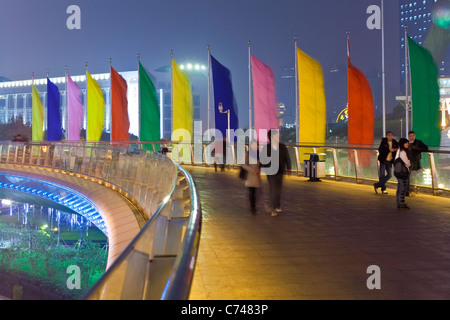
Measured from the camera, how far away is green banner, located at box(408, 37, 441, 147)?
2153cm

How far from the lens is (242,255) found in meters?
7.55

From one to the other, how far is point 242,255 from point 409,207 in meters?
6.31

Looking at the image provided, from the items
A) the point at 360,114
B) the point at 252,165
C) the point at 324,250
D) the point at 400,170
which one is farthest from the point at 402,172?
the point at 360,114

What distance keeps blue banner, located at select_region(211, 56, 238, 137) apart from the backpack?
56.6 feet

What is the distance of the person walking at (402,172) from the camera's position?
1230cm

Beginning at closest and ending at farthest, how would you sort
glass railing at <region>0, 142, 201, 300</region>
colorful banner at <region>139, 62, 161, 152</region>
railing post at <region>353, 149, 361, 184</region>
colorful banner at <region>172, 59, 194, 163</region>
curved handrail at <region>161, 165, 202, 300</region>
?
curved handrail at <region>161, 165, 202, 300</region>, glass railing at <region>0, 142, 201, 300</region>, railing post at <region>353, 149, 361, 184</region>, colorful banner at <region>172, 59, 194, 163</region>, colorful banner at <region>139, 62, 161, 152</region>

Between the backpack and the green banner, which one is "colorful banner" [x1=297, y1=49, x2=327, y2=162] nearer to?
the green banner

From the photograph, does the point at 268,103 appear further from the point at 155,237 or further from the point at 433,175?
the point at 155,237

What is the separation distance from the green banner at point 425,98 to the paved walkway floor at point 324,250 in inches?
322

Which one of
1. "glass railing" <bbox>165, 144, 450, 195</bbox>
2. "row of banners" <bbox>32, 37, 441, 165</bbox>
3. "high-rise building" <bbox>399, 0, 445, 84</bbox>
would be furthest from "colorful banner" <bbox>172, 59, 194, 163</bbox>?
"high-rise building" <bbox>399, 0, 445, 84</bbox>

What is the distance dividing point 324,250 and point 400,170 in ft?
17.2

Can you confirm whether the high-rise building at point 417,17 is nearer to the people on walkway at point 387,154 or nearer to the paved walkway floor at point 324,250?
the people on walkway at point 387,154

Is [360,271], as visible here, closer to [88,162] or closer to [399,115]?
[88,162]

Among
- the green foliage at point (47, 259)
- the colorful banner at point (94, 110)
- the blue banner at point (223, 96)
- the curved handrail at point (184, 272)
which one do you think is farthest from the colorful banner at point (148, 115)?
the curved handrail at point (184, 272)
